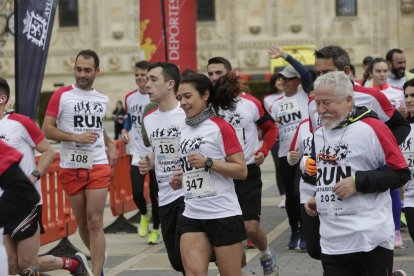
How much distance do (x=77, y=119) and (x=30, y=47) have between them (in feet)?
2.49

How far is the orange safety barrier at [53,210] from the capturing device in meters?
12.4

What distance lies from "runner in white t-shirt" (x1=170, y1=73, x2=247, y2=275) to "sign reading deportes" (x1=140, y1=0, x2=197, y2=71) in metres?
7.86

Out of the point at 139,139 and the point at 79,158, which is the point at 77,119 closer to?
the point at 79,158

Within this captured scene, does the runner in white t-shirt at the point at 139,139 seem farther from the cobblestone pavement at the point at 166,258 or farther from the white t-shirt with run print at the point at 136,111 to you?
the cobblestone pavement at the point at 166,258

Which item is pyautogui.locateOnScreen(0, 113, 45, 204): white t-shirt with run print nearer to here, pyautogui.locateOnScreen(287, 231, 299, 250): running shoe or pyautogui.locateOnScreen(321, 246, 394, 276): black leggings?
pyautogui.locateOnScreen(321, 246, 394, 276): black leggings

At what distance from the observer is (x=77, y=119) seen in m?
10.3

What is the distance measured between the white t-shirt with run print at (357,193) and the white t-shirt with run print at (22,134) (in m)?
2.83

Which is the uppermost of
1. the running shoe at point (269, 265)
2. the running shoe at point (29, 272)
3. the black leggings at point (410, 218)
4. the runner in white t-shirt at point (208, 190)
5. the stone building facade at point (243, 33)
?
the stone building facade at point (243, 33)

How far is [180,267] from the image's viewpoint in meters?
8.61

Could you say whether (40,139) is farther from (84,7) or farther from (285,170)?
(84,7)

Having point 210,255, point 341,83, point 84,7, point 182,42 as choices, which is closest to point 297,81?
point 182,42

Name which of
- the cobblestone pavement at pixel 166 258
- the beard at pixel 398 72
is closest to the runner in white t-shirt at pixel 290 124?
the cobblestone pavement at pixel 166 258

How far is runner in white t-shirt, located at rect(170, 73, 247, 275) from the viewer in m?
7.70

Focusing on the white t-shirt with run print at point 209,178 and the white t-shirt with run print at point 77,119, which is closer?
the white t-shirt with run print at point 209,178
